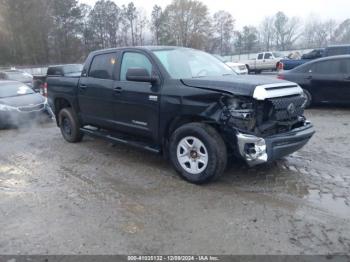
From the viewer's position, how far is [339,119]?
8.95 metres

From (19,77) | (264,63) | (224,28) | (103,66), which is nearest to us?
(103,66)

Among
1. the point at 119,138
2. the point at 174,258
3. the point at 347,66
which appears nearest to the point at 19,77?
the point at 119,138

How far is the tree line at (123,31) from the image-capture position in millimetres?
57938

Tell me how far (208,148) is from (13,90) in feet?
26.7

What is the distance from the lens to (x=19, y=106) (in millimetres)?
10000

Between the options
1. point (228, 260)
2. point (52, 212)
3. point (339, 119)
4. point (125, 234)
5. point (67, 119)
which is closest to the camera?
point (228, 260)

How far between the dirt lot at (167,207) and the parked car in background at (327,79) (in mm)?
3733

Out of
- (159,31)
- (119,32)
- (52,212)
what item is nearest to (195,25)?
(159,31)

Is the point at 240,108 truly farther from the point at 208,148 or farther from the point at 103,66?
the point at 103,66

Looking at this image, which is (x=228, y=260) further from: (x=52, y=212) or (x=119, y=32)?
(x=119, y=32)

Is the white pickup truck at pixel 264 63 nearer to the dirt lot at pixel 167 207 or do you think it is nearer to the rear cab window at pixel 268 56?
the rear cab window at pixel 268 56

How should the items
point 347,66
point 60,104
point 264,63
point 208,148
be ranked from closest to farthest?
point 208,148
point 60,104
point 347,66
point 264,63

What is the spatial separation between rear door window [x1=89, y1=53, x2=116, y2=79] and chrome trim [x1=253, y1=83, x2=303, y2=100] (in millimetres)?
2739

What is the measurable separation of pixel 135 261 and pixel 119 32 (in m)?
79.5
